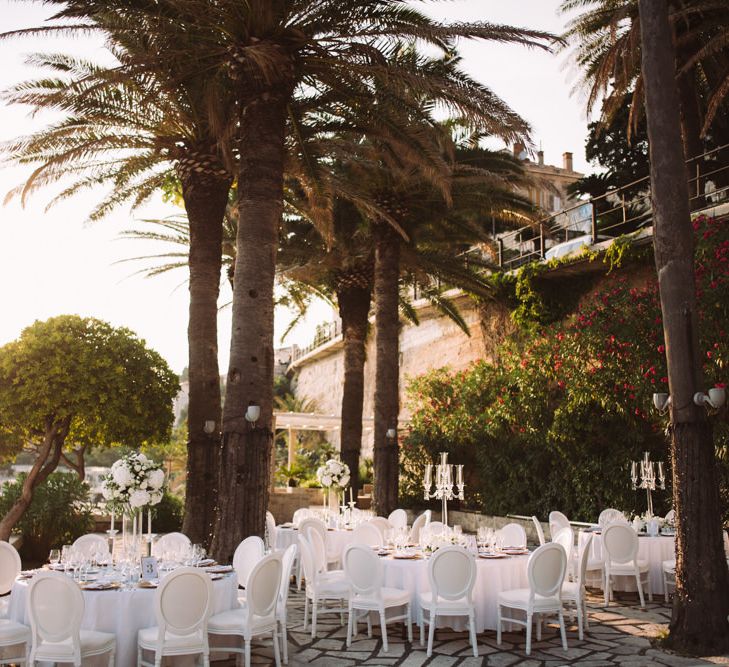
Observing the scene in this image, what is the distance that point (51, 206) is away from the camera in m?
14.4

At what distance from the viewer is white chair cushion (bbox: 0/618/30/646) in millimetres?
6148

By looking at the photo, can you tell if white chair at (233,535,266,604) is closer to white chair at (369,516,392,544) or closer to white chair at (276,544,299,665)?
white chair at (276,544,299,665)

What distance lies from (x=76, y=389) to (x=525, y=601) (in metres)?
9.10

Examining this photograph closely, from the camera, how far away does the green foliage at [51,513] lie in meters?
13.7

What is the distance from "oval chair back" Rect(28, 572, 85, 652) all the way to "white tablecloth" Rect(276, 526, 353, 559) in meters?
5.99

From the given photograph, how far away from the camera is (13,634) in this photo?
620 centimetres

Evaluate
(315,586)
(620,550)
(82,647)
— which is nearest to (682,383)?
(620,550)

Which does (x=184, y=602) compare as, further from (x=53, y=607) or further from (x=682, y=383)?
(x=682, y=383)

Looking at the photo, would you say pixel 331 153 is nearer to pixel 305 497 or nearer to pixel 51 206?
pixel 51 206

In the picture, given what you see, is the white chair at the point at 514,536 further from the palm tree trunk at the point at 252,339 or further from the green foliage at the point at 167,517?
the green foliage at the point at 167,517

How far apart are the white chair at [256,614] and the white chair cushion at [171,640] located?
1.07 ft

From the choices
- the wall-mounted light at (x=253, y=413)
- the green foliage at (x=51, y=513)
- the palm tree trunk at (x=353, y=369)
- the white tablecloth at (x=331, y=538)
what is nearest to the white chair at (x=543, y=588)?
the wall-mounted light at (x=253, y=413)

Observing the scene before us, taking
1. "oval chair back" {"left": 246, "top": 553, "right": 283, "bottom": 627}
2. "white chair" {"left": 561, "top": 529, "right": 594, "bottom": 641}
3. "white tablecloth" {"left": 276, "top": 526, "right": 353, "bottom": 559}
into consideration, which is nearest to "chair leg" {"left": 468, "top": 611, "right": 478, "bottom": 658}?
"white chair" {"left": 561, "top": 529, "right": 594, "bottom": 641}

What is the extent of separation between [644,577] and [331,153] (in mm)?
8186
